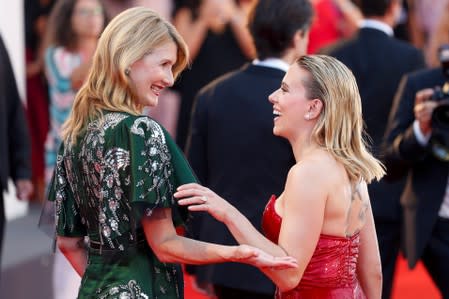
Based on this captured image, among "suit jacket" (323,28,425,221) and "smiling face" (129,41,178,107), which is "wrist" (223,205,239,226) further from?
"suit jacket" (323,28,425,221)

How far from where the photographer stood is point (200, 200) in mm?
3000

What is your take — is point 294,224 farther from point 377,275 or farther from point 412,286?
point 412,286

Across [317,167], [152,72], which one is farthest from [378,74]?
→ [152,72]

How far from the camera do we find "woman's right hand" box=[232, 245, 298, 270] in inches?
116

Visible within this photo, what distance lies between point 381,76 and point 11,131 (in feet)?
6.29

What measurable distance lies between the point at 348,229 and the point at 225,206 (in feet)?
1.40

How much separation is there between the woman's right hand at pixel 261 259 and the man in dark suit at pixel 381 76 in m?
1.98

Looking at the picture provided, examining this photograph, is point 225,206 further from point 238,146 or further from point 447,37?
point 447,37

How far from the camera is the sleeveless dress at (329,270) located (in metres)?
3.22

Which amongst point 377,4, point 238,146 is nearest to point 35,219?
point 377,4

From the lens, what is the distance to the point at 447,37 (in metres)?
5.11

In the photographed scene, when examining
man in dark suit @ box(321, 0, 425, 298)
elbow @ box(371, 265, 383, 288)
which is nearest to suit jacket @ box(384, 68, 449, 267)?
man in dark suit @ box(321, 0, 425, 298)

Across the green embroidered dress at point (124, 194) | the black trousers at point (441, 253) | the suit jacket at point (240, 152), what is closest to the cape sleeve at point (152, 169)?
the green embroidered dress at point (124, 194)

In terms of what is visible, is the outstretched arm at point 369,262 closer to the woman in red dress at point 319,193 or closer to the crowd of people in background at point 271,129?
the woman in red dress at point 319,193
